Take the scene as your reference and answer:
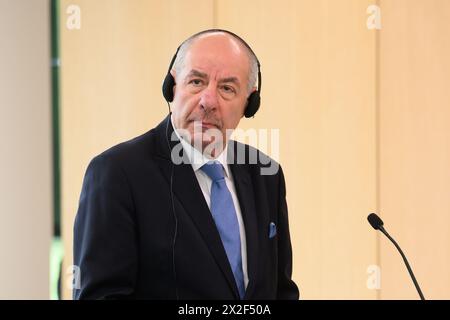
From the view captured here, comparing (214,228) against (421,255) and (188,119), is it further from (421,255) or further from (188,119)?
(421,255)

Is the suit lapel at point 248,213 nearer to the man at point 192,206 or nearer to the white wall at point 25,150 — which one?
the man at point 192,206

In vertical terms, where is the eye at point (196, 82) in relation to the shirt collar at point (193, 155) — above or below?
above

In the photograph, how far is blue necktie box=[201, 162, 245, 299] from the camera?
1331 mm

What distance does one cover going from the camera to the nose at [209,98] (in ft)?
4.48

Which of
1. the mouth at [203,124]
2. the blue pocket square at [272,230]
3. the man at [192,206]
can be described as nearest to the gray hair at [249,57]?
the man at [192,206]

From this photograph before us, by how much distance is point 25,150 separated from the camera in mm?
2451

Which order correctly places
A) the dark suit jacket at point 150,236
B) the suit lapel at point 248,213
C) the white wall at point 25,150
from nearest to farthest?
the dark suit jacket at point 150,236 → the suit lapel at point 248,213 → the white wall at point 25,150

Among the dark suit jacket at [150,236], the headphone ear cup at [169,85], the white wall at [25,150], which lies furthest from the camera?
the white wall at [25,150]

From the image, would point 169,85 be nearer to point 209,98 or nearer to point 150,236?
point 209,98

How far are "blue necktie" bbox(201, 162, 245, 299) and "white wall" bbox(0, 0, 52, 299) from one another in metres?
1.25

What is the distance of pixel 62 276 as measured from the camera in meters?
2.44

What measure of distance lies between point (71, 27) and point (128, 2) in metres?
0.24

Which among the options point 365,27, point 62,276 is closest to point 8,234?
point 62,276

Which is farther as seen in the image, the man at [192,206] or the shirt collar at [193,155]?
the shirt collar at [193,155]
